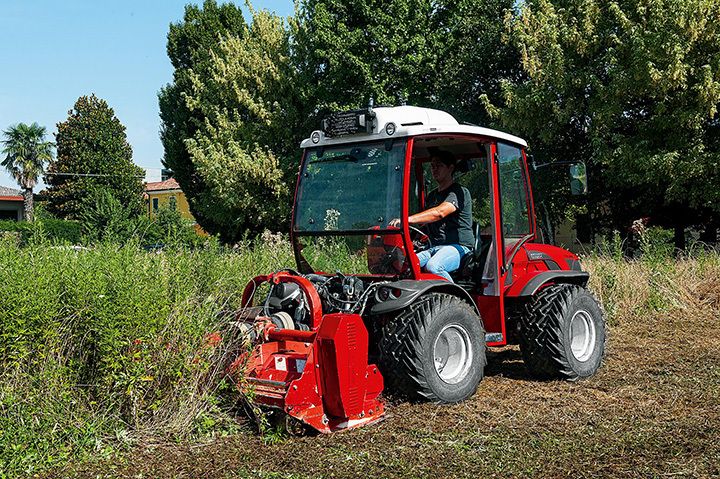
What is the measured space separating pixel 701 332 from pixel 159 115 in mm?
28640

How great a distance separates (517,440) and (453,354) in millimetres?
1141

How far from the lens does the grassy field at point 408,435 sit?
15.0 ft

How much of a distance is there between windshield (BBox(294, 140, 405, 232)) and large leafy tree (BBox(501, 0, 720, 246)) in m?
14.4

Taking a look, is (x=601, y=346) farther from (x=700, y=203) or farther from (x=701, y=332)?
(x=700, y=203)

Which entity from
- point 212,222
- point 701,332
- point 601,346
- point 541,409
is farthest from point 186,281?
point 212,222

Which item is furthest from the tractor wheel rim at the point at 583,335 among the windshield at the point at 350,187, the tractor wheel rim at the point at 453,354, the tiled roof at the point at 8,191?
the tiled roof at the point at 8,191

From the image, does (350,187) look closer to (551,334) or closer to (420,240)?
(420,240)

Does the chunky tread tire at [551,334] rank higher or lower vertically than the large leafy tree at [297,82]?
lower

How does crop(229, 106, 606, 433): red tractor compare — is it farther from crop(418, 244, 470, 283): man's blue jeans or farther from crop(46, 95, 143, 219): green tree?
crop(46, 95, 143, 219): green tree

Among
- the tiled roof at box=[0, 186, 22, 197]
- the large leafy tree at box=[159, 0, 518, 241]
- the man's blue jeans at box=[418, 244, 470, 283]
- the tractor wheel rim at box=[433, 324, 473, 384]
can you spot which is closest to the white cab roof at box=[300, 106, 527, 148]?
the man's blue jeans at box=[418, 244, 470, 283]

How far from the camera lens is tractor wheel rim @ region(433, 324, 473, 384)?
239 inches

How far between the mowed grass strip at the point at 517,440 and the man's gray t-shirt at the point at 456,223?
1333 mm

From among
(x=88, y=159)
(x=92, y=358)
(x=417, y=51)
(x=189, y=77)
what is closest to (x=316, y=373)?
(x=92, y=358)

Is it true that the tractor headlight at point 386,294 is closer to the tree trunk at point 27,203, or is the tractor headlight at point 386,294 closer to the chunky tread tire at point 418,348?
the chunky tread tire at point 418,348
